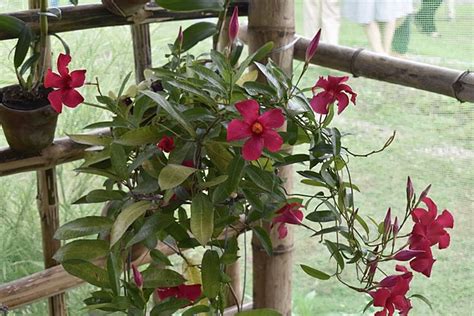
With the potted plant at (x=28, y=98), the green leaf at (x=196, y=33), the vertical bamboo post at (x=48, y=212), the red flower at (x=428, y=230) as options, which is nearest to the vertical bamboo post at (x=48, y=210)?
the vertical bamboo post at (x=48, y=212)

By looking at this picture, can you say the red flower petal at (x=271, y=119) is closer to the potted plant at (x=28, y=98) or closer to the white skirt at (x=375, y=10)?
the potted plant at (x=28, y=98)

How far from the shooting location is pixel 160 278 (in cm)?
108

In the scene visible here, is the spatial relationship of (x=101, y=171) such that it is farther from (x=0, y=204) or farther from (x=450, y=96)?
(x=450, y=96)

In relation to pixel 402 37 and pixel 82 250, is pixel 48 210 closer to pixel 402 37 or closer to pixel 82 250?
pixel 82 250

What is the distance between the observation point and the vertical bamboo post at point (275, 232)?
1.58m

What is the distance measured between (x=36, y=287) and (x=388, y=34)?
934 mm

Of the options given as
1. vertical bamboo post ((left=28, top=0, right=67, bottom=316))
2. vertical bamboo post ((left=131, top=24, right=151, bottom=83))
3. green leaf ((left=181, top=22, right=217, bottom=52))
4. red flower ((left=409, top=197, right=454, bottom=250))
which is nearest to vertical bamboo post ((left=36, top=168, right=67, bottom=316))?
vertical bamboo post ((left=28, top=0, right=67, bottom=316))

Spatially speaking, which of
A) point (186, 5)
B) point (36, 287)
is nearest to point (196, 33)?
point (186, 5)

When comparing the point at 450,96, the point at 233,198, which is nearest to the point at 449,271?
the point at 450,96

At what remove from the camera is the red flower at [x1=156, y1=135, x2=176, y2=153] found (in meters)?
1.05

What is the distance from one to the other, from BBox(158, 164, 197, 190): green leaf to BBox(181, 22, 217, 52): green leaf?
51 cm

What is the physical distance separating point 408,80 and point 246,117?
25.8 inches

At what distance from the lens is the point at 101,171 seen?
3.56ft

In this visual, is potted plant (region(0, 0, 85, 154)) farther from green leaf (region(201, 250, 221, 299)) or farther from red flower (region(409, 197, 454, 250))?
red flower (region(409, 197, 454, 250))
